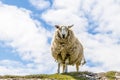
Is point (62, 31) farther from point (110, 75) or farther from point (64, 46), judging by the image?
point (110, 75)

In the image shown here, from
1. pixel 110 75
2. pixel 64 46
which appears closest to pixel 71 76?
pixel 110 75

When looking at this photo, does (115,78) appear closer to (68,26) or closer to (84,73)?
(84,73)

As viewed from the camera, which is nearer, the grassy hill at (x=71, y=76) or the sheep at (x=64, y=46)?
the grassy hill at (x=71, y=76)

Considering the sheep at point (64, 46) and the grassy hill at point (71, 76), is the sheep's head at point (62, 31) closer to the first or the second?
the sheep at point (64, 46)

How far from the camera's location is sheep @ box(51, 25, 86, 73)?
2948cm

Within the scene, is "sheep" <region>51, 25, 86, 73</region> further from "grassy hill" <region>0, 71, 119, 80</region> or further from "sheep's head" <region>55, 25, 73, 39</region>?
"grassy hill" <region>0, 71, 119, 80</region>

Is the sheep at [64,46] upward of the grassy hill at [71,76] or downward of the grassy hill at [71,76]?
upward

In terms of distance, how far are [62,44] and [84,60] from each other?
4994mm

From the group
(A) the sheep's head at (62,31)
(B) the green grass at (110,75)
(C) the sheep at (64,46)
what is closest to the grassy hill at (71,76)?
(B) the green grass at (110,75)

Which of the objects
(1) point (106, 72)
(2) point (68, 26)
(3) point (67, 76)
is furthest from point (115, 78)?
(2) point (68, 26)

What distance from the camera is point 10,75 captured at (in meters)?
26.1

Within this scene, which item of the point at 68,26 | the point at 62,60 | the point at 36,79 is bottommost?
the point at 36,79

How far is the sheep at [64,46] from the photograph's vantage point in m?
29.5

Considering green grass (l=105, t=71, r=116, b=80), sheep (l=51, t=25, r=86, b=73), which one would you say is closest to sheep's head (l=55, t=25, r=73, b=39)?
sheep (l=51, t=25, r=86, b=73)
